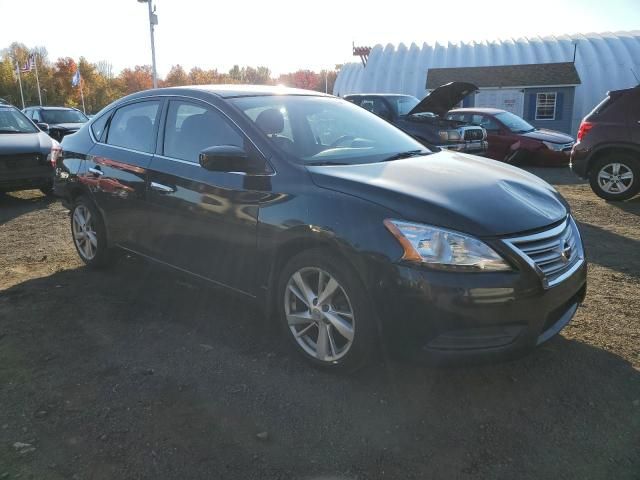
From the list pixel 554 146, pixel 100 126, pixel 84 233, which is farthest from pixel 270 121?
pixel 554 146

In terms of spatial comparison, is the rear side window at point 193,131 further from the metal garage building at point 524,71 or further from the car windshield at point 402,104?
the metal garage building at point 524,71

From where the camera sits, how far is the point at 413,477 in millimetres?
2318

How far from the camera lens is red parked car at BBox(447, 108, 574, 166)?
1327cm

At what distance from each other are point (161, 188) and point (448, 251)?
89.4 inches

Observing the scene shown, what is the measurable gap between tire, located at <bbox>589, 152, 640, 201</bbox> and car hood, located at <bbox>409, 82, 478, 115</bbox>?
8.78 feet

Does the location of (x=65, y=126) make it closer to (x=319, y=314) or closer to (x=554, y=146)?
(x=554, y=146)

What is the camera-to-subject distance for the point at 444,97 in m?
10.1

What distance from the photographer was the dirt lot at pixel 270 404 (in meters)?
2.42

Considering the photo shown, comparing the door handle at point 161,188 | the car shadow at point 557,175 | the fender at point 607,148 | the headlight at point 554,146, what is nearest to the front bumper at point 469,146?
the car shadow at point 557,175

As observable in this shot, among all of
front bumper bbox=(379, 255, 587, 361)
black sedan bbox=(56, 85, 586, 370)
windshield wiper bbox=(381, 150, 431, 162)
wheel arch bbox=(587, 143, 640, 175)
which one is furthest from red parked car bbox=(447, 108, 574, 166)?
front bumper bbox=(379, 255, 587, 361)

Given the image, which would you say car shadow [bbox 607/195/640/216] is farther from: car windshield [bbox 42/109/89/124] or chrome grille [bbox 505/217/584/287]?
car windshield [bbox 42/109/89/124]

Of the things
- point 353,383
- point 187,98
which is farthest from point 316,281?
point 187,98

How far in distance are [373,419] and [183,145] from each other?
2371mm

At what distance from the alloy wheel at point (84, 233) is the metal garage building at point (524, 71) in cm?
2291
